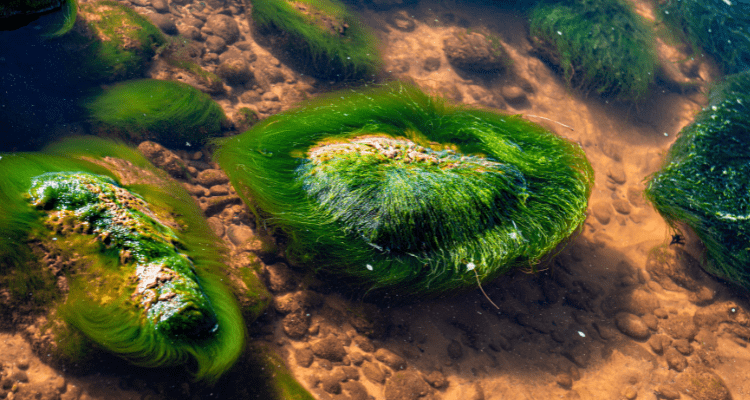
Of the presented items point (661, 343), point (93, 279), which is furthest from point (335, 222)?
point (661, 343)

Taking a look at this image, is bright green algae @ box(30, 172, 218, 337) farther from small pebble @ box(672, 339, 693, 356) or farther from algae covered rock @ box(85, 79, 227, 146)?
small pebble @ box(672, 339, 693, 356)

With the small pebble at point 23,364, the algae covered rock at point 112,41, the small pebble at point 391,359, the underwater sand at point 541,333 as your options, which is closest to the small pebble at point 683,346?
the underwater sand at point 541,333

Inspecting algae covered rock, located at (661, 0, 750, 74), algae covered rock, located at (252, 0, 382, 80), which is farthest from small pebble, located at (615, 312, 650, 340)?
algae covered rock, located at (661, 0, 750, 74)

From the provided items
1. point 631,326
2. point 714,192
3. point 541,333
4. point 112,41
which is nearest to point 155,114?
point 112,41

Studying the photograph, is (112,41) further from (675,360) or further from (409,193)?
(675,360)

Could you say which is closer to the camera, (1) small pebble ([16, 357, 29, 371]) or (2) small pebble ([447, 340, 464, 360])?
(1) small pebble ([16, 357, 29, 371])

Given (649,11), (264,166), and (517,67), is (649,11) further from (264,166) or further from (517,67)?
(264,166)
